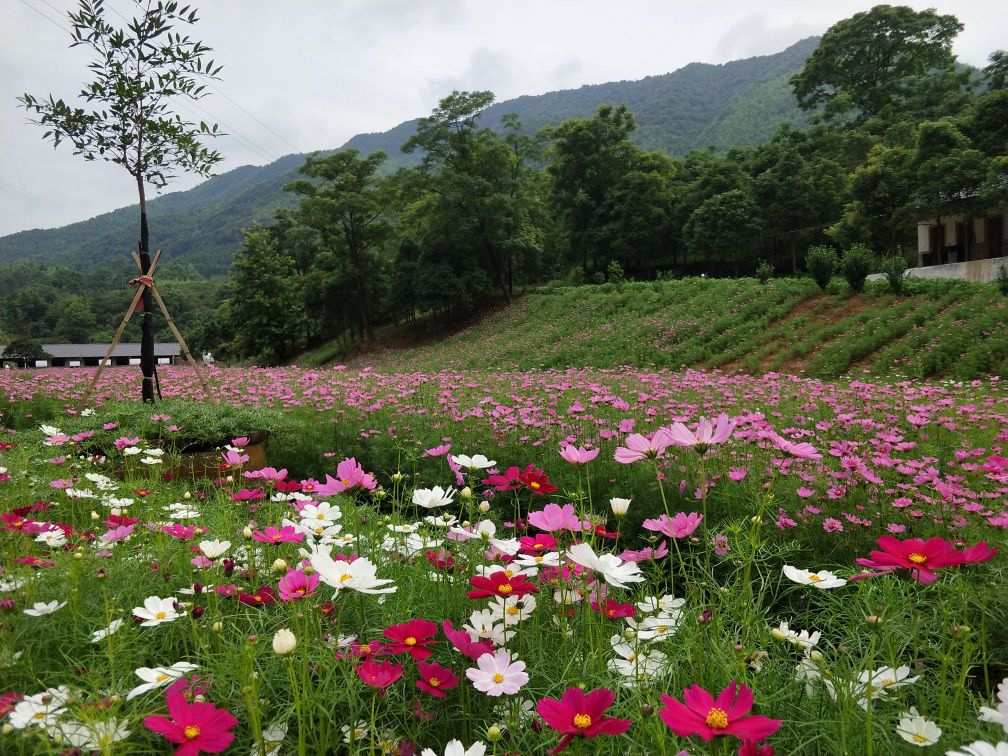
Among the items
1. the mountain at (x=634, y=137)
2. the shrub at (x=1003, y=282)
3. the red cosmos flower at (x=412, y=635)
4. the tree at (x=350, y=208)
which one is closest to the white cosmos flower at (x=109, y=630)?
the red cosmos flower at (x=412, y=635)

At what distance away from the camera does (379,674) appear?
0.88 metres

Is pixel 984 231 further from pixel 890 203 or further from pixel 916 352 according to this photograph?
pixel 916 352

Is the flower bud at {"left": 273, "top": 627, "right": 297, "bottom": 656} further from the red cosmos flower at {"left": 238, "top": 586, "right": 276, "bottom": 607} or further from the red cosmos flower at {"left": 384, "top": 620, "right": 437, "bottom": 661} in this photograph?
the red cosmos flower at {"left": 238, "top": 586, "right": 276, "bottom": 607}

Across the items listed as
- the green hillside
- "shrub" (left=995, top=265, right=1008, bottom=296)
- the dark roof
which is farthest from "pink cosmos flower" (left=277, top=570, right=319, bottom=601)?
the dark roof

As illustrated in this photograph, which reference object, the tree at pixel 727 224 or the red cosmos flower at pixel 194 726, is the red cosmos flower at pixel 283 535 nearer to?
the red cosmos flower at pixel 194 726

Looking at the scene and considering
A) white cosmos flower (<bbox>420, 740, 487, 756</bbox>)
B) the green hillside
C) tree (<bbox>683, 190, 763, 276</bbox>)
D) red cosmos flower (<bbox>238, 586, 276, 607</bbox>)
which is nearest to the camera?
white cosmos flower (<bbox>420, 740, 487, 756</bbox>)

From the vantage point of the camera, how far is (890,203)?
21578mm

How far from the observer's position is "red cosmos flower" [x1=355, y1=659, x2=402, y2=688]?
85 cm

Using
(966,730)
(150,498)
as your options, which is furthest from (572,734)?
(150,498)

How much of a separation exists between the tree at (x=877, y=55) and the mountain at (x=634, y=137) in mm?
27572

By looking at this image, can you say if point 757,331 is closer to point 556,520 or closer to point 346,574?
point 556,520

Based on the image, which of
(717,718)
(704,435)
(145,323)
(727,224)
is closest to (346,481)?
(704,435)

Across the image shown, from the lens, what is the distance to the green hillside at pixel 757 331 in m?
10.3

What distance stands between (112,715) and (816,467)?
363 cm
